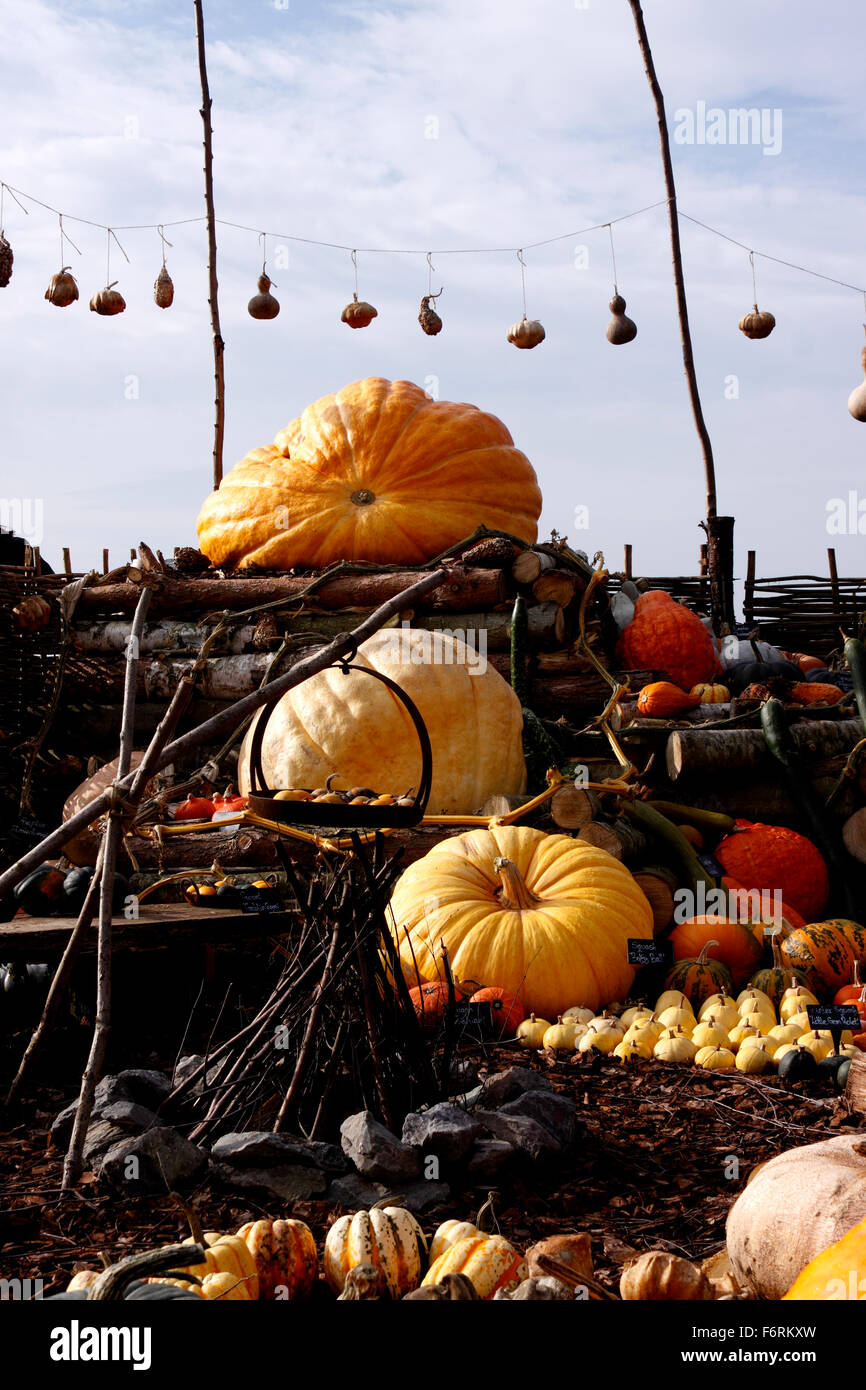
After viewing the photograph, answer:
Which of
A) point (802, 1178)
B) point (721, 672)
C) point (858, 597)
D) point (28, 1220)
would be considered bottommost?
point (28, 1220)

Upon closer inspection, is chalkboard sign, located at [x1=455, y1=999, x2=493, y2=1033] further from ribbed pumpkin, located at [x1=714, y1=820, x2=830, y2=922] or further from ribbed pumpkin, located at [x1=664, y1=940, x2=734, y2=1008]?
ribbed pumpkin, located at [x1=714, y1=820, x2=830, y2=922]

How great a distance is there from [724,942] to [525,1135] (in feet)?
7.46

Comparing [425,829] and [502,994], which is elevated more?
[425,829]

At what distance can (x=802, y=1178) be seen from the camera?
2314 mm

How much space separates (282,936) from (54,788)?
130 inches

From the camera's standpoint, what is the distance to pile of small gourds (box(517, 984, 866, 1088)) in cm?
398

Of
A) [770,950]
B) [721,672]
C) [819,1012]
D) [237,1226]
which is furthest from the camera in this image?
[721,672]

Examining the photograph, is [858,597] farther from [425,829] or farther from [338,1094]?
[338,1094]

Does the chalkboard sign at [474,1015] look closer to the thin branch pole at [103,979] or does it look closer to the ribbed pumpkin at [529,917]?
the ribbed pumpkin at [529,917]

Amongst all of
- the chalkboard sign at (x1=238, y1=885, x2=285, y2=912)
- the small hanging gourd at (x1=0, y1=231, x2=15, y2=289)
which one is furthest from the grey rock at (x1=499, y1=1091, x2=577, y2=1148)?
the small hanging gourd at (x1=0, y1=231, x2=15, y2=289)

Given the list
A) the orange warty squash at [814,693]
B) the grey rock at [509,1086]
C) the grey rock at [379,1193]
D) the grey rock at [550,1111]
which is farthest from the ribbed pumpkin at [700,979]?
the orange warty squash at [814,693]

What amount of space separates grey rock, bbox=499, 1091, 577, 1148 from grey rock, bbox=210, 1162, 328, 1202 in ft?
1.80

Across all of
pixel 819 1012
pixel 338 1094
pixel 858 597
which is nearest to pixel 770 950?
pixel 819 1012

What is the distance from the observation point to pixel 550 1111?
321 centimetres
